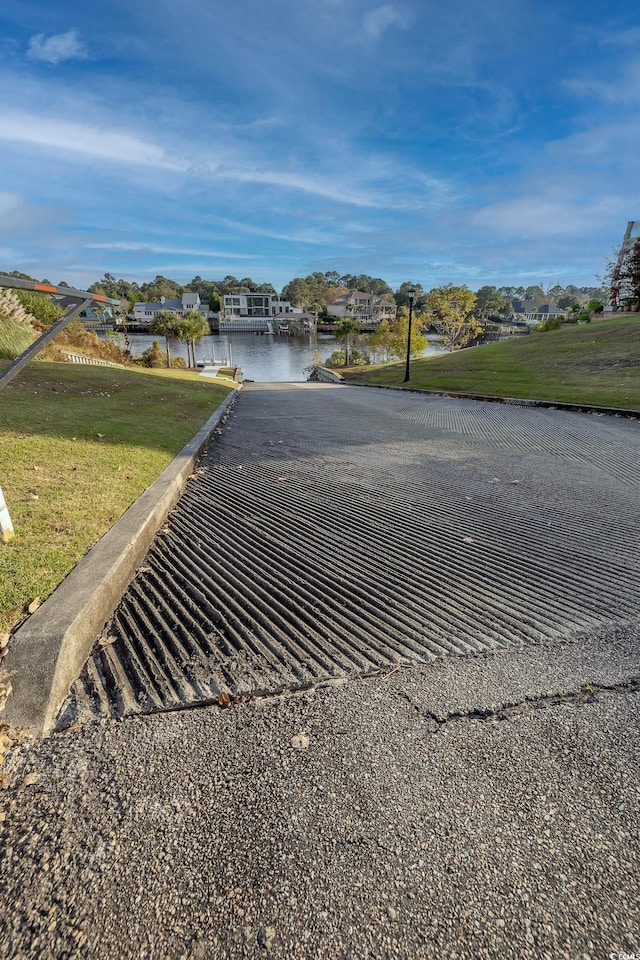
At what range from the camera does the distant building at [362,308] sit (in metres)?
104

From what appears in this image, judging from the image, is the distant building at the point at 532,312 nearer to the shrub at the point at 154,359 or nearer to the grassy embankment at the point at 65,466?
the shrub at the point at 154,359

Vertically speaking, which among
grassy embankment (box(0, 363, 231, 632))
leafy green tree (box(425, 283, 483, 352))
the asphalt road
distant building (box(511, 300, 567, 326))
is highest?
distant building (box(511, 300, 567, 326))

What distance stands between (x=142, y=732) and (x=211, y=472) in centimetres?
442

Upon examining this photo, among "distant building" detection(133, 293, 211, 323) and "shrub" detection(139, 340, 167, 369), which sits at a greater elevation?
"distant building" detection(133, 293, 211, 323)

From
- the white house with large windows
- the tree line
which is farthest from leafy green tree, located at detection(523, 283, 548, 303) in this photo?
the white house with large windows

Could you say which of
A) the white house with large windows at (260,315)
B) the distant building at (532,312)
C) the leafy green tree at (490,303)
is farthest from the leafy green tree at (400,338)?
the leafy green tree at (490,303)

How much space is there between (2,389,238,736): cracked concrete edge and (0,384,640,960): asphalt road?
0.16 metres

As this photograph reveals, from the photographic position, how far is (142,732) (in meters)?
1.85

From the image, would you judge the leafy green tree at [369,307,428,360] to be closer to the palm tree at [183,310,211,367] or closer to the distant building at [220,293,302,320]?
the palm tree at [183,310,211,367]

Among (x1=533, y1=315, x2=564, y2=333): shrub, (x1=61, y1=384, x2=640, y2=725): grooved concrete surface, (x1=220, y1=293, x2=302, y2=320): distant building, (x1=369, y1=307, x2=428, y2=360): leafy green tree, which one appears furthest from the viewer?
(x1=220, y1=293, x2=302, y2=320): distant building

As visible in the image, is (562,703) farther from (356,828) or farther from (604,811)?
(356,828)

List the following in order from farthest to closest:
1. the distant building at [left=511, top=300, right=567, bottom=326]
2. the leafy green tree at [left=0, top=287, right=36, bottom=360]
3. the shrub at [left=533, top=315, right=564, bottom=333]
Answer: the distant building at [left=511, top=300, right=567, bottom=326], the shrub at [left=533, top=315, right=564, bottom=333], the leafy green tree at [left=0, top=287, right=36, bottom=360]

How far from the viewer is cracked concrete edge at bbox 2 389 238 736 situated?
6.39 ft

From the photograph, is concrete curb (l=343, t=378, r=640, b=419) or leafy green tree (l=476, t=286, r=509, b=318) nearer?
concrete curb (l=343, t=378, r=640, b=419)
